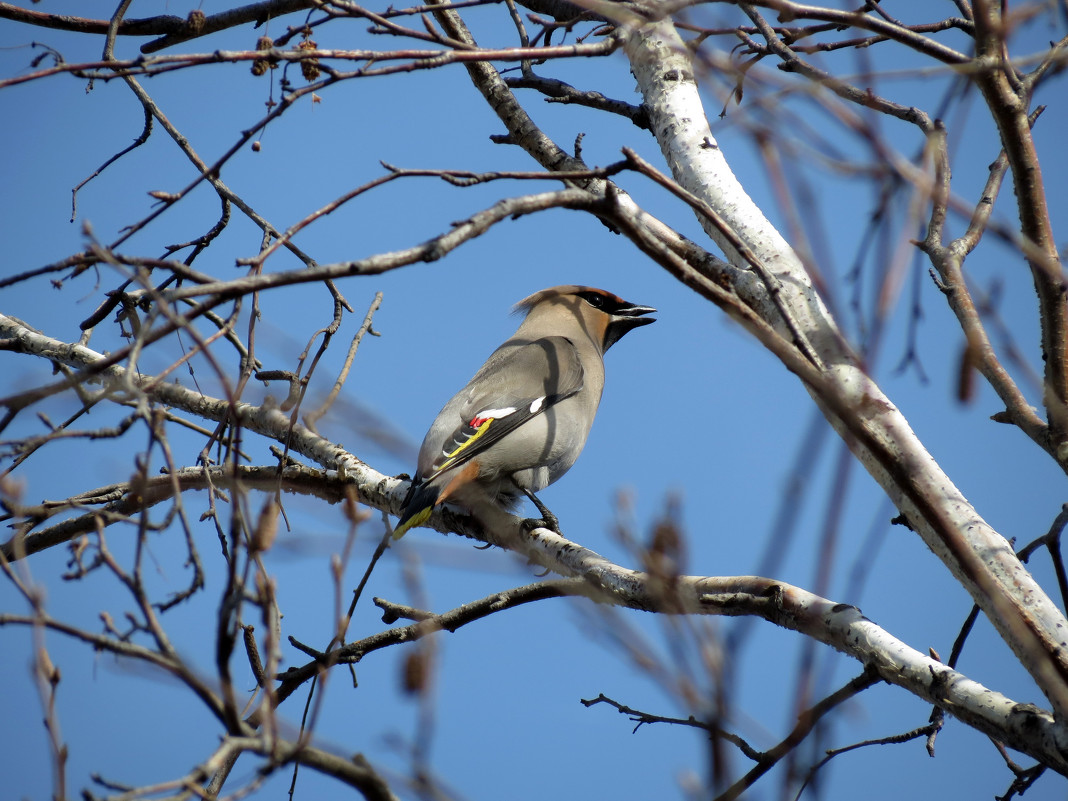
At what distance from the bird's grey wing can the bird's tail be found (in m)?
0.06

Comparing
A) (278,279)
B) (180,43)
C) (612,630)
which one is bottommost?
(612,630)

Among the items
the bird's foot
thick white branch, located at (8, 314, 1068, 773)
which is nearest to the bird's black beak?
the bird's foot

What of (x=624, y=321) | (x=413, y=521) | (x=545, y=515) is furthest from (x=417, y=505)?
(x=624, y=321)

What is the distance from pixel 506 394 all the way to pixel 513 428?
0.90 feet

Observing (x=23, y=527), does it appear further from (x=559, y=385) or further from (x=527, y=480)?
(x=559, y=385)

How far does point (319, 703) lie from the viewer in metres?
1.14

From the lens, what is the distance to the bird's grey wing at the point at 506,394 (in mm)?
4035

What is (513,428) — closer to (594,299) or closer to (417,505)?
(417,505)

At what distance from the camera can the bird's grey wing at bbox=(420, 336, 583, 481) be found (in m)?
4.04

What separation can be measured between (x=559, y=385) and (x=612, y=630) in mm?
3607

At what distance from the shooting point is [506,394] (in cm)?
442

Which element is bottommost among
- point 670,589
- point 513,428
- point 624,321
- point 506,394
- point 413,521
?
point 670,589

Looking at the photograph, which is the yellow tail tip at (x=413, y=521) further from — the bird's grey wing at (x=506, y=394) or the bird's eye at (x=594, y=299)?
the bird's eye at (x=594, y=299)

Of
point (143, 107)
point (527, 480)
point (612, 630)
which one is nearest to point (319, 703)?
point (612, 630)
